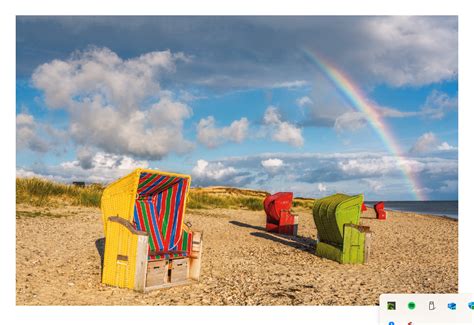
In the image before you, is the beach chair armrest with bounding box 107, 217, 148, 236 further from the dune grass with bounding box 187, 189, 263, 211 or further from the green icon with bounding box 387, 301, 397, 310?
the dune grass with bounding box 187, 189, 263, 211

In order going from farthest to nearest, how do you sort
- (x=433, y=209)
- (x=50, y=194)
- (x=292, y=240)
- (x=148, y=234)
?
(x=433, y=209), (x=50, y=194), (x=292, y=240), (x=148, y=234)

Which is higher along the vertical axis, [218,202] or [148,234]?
[148,234]

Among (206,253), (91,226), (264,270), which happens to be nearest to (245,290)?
(264,270)

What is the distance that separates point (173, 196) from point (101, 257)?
300 centimetres

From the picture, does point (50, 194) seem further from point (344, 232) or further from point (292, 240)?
point (344, 232)

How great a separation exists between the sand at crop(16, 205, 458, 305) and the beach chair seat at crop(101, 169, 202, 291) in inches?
10.9

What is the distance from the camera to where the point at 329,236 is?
12.2 metres

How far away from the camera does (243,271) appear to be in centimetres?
1010

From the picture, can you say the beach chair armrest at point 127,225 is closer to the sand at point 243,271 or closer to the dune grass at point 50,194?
the sand at point 243,271

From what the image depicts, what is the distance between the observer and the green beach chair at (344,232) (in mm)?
11430

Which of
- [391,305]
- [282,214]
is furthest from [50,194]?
[391,305]

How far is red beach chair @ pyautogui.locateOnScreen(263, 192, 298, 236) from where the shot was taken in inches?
685

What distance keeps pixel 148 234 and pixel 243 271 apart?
9.91 ft
